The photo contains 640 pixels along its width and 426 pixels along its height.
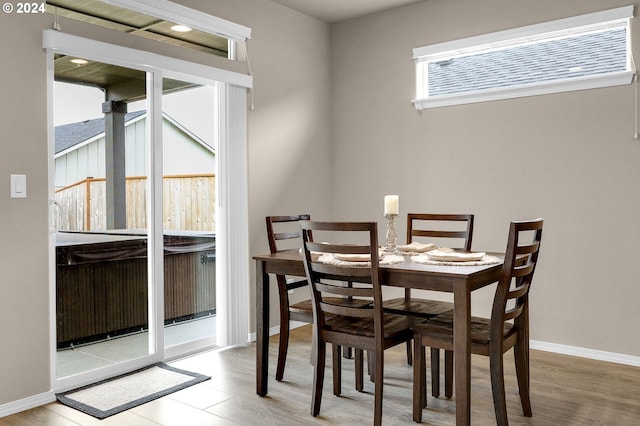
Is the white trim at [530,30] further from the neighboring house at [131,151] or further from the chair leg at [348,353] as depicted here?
the chair leg at [348,353]

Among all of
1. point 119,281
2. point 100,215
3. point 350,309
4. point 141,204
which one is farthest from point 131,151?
point 350,309

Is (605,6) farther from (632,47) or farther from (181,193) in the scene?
(181,193)

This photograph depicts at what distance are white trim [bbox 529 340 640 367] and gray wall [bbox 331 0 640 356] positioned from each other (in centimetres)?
3

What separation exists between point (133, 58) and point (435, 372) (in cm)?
255

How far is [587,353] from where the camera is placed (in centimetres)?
363

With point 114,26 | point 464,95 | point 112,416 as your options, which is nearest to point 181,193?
point 114,26

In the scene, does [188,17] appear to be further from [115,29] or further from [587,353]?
[587,353]

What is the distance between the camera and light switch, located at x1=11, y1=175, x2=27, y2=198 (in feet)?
8.96

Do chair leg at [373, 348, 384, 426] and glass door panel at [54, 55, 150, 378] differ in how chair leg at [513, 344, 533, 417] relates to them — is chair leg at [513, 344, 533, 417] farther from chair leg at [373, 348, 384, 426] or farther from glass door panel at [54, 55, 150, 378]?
glass door panel at [54, 55, 150, 378]

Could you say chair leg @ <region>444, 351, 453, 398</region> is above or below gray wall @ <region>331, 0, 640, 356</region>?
below

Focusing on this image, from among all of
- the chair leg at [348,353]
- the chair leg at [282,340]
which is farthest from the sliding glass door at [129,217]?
the chair leg at [348,353]

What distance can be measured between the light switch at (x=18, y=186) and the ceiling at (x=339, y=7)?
2483 millimetres

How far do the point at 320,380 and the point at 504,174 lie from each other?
2.23m

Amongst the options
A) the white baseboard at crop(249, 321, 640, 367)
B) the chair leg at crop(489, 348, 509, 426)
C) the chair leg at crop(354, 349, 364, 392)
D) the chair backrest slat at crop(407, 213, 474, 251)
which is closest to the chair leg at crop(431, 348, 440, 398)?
the chair leg at crop(354, 349, 364, 392)
